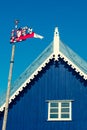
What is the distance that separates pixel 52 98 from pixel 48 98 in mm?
311

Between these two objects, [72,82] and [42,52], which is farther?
[42,52]

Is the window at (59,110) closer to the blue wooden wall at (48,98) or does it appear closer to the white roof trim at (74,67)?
the blue wooden wall at (48,98)

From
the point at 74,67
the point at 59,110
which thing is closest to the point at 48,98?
the point at 59,110

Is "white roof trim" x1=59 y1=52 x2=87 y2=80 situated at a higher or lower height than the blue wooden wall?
higher

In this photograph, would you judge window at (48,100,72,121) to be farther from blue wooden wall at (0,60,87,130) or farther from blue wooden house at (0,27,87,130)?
blue wooden wall at (0,60,87,130)

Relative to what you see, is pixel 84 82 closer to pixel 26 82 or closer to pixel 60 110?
pixel 60 110

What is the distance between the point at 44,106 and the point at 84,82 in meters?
3.55

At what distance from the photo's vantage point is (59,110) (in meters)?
26.7

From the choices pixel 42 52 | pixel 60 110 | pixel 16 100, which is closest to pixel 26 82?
pixel 16 100

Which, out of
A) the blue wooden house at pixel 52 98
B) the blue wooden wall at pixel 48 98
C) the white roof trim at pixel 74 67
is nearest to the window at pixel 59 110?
the blue wooden house at pixel 52 98

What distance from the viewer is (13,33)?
2448cm

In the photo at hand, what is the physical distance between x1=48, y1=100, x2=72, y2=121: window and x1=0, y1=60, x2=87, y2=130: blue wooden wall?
24 centimetres

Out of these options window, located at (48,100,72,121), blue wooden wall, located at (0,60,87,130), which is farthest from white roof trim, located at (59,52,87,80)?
window, located at (48,100,72,121)

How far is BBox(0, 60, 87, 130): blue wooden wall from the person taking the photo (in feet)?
86.1
